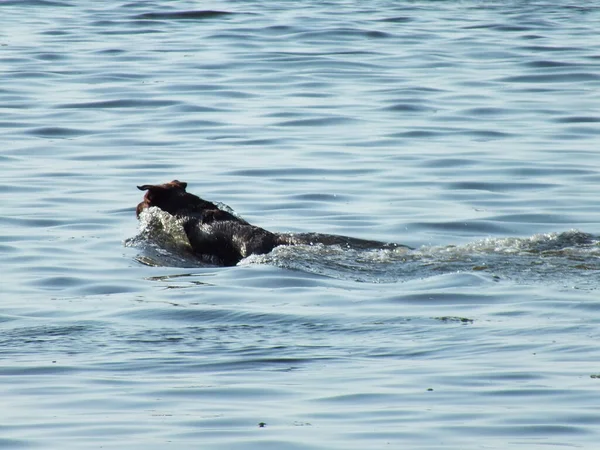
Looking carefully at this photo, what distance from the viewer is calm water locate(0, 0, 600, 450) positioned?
787 centimetres

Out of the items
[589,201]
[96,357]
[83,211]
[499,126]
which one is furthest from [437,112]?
[96,357]

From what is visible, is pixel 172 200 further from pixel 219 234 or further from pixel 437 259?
pixel 437 259

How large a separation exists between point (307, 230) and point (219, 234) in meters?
1.33

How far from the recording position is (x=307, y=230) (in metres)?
14.5

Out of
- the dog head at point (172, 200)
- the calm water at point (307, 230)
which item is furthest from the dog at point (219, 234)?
the calm water at point (307, 230)

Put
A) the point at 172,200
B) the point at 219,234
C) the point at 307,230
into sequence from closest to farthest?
the point at 219,234 → the point at 172,200 → the point at 307,230

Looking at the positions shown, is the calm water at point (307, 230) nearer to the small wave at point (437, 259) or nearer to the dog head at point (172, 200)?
the small wave at point (437, 259)

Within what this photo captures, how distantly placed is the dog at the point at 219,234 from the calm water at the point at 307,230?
225mm

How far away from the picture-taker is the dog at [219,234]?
13.1 m

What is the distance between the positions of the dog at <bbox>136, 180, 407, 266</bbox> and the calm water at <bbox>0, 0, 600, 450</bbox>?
0.22 metres

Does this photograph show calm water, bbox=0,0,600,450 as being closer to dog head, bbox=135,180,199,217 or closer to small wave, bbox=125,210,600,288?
small wave, bbox=125,210,600,288

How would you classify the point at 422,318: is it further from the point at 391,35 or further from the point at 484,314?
the point at 391,35

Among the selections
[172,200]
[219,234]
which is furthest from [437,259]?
[172,200]

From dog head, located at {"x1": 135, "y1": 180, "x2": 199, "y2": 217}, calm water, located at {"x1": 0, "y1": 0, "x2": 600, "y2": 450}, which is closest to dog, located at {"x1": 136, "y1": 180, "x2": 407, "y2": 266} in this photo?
dog head, located at {"x1": 135, "y1": 180, "x2": 199, "y2": 217}
